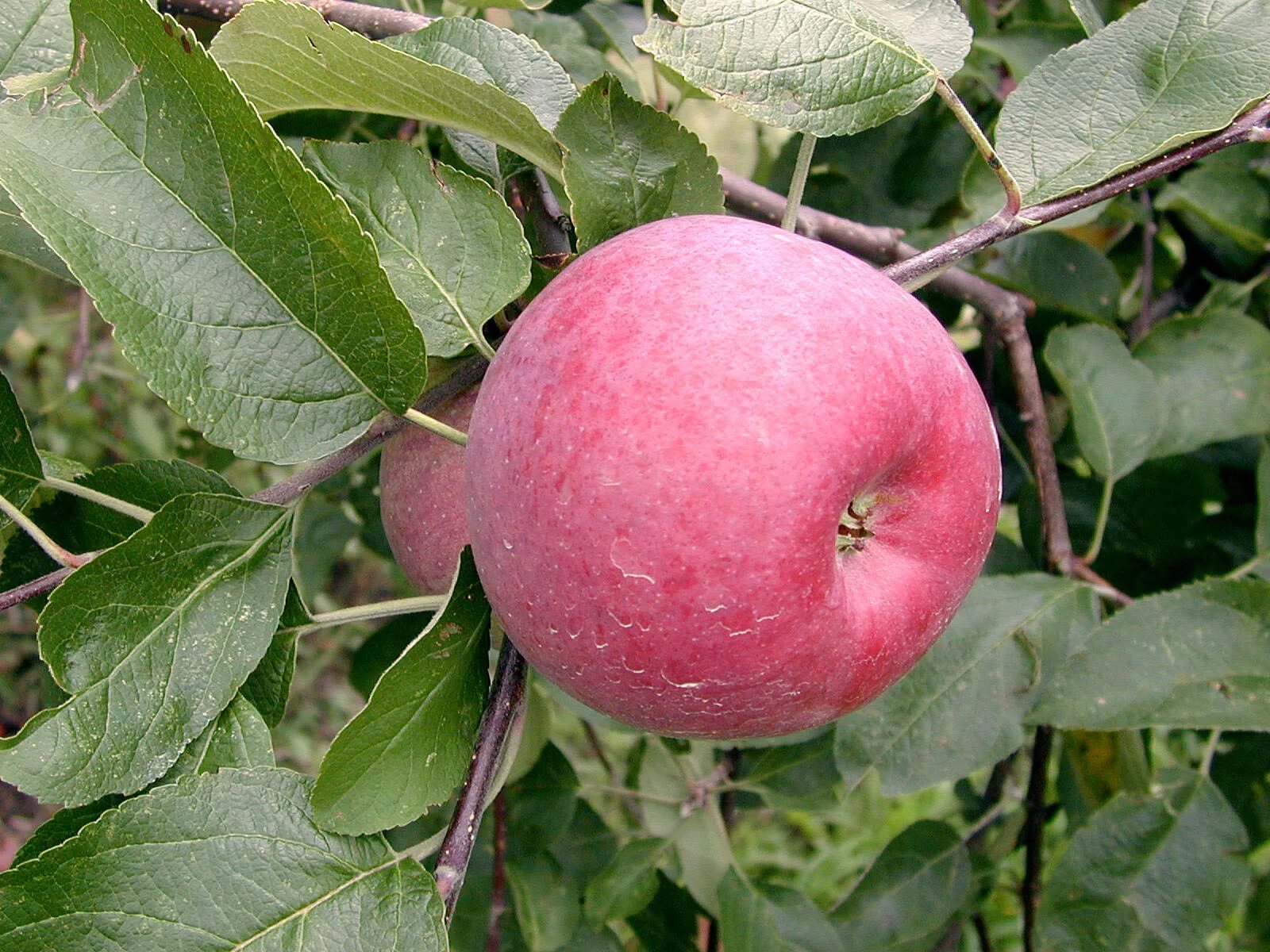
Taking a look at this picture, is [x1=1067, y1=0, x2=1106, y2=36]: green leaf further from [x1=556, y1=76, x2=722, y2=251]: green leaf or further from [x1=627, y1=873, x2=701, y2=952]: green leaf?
[x1=627, y1=873, x2=701, y2=952]: green leaf

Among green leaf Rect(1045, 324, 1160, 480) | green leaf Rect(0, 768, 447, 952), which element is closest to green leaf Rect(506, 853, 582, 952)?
green leaf Rect(0, 768, 447, 952)

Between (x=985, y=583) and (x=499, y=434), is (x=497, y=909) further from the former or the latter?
(x=499, y=434)

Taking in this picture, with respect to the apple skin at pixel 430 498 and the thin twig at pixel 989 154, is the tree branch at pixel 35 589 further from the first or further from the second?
the thin twig at pixel 989 154

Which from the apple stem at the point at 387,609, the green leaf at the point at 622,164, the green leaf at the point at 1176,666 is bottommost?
the green leaf at the point at 1176,666

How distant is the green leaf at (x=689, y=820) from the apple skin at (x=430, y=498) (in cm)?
55

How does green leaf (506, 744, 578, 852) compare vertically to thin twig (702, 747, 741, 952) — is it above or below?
above

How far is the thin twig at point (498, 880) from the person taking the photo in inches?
45.7

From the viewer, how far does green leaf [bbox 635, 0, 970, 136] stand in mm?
713

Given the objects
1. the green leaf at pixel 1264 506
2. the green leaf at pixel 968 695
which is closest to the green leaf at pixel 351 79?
the green leaf at pixel 968 695

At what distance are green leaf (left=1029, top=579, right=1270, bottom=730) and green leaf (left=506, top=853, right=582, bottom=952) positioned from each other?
21.3 inches

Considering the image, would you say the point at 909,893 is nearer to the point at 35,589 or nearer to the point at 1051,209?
the point at 1051,209

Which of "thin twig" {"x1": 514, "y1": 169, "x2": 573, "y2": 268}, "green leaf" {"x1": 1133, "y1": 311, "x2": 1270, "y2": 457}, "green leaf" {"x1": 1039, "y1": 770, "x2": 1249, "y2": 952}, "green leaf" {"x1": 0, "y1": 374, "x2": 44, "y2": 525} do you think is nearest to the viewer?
"green leaf" {"x1": 0, "y1": 374, "x2": 44, "y2": 525}

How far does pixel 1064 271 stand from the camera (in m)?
1.29

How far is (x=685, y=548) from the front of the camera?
58 centimetres
